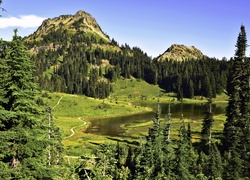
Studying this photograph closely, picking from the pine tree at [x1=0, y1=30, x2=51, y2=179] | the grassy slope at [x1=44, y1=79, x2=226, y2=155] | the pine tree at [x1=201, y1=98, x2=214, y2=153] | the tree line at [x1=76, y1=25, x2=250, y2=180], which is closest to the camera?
the pine tree at [x1=0, y1=30, x2=51, y2=179]

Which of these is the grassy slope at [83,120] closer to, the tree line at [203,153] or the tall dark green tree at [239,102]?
the tree line at [203,153]

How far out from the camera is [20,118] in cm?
1670

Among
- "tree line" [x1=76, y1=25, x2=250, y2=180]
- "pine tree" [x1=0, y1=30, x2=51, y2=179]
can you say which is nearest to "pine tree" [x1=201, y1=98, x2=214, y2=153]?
"tree line" [x1=76, y1=25, x2=250, y2=180]

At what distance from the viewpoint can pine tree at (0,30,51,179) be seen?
53.7 feet

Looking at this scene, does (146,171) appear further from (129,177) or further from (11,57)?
(11,57)

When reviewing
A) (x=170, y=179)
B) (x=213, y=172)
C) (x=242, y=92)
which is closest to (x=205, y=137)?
(x=242, y=92)

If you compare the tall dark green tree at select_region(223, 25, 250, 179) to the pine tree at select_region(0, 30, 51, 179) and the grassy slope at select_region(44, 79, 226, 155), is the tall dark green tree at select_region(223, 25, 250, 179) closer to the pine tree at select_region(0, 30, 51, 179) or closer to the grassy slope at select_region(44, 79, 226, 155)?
the grassy slope at select_region(44, 79, 226, 155)

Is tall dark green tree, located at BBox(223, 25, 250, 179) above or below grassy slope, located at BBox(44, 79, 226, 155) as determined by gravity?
above

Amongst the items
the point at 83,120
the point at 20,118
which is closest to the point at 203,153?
the point at 20,118

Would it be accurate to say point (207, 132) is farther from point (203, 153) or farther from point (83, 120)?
point (83, 120)

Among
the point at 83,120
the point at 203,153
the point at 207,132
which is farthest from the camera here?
the point at 83,120

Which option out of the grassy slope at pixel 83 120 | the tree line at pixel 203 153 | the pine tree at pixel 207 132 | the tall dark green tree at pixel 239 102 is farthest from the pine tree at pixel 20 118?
the pine tree at pixel 207 132

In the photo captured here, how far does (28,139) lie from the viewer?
16.6m

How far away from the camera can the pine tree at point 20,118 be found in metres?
16.4
